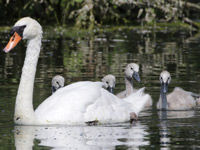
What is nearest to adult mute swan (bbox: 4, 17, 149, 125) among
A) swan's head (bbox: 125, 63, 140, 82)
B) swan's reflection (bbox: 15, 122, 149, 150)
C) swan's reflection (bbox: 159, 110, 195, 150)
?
swan's reflection (bbox: 15, 122, 149, 150)

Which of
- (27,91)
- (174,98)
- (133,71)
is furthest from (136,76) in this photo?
(27,91)

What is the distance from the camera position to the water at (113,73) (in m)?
8.17

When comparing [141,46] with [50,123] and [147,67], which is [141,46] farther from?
[50,123]

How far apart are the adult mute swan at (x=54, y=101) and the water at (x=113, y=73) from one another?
0.15m

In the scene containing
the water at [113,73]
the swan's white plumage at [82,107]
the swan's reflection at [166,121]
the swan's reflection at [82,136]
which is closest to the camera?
the swan's reflection at [82,136]

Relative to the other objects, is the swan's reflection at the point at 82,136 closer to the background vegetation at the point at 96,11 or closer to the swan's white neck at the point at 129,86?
the swan's white neck at the point at 129,86

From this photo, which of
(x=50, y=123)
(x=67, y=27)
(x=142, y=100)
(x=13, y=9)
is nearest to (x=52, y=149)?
(x=50, y=123)

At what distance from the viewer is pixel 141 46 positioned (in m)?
21.0

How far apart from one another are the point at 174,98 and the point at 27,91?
360 centimetres

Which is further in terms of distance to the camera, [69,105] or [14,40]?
[69,105]

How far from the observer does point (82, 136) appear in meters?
8.46

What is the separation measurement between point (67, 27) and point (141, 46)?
6880mm

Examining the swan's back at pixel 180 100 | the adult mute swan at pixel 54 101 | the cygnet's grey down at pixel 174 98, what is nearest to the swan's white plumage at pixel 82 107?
the adult mute swan at pixel 54 101

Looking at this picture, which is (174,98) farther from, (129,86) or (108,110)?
(108,110)
